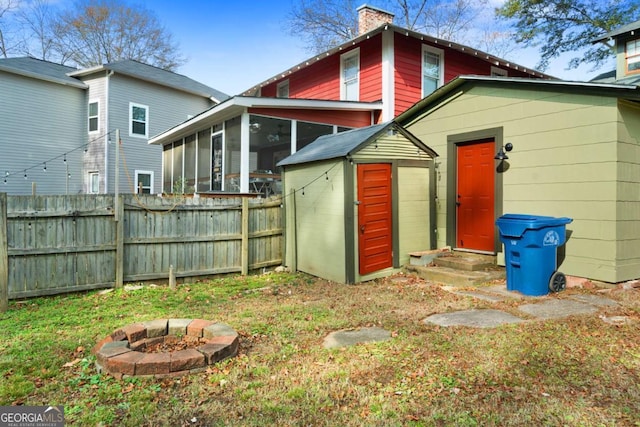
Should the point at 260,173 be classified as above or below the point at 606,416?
above

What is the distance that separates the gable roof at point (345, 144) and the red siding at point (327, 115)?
208 centimetres

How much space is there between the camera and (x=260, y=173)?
33.0 feet

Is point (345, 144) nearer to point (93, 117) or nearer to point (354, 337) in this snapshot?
point (354, 337)

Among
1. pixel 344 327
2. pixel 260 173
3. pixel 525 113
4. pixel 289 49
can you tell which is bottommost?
pixel 344 327

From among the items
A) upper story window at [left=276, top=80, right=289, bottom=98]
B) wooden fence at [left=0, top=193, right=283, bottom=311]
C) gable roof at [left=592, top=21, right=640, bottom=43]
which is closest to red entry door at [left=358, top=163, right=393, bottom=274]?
wooden fence at [left=0, top=193, right=283, bottom=311]

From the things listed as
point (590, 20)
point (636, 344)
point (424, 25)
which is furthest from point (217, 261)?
point (590, 20)

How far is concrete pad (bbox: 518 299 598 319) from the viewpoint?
452 cm

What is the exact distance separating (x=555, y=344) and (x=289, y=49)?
71.1 feet

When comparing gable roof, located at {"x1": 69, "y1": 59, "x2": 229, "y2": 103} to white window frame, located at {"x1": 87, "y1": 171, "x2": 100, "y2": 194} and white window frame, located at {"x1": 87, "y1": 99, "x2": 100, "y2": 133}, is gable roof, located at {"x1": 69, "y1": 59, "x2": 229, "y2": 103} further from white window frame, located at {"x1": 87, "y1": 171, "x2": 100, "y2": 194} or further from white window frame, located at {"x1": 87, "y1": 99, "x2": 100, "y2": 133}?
white window frame, located at {"x1": 87, "y1": 171, "x2": 100, "y2": 194}

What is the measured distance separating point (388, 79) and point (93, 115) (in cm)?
1286

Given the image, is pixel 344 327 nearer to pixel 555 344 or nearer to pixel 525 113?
pixel 555 344

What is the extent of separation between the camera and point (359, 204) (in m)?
6.59

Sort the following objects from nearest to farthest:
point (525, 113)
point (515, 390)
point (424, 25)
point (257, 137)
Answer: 1. point (515, 390)
2. point (525, 113)
3. point (257, 137)
4. point (424, 25)

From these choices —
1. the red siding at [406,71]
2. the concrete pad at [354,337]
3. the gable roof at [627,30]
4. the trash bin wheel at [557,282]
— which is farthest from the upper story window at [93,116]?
the gable roof at [627,30]
